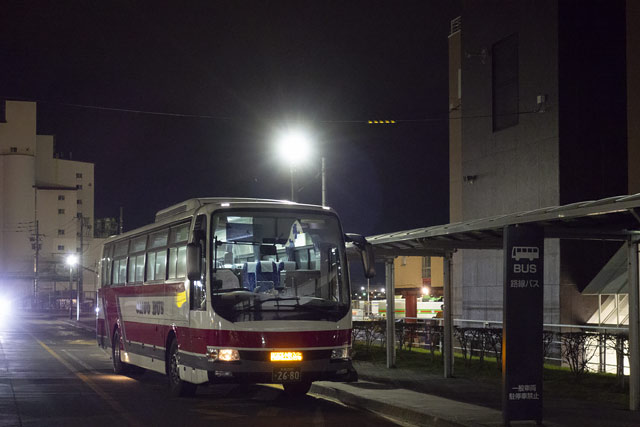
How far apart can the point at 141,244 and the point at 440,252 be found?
6.60 metres

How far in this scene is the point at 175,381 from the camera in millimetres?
16500

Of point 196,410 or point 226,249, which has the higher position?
point 226,249

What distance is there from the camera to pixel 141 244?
19.6 m

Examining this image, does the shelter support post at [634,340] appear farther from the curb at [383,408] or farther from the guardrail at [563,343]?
the guardrail at [563,343]

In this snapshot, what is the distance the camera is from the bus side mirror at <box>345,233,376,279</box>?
1509 cm

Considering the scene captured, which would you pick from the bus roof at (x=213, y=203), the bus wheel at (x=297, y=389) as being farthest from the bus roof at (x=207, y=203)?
the bus wheel at (x=297, y=389)

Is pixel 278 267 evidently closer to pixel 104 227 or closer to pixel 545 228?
pixel 545 228

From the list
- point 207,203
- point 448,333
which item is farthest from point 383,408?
point 448,333

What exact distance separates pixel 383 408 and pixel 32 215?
106 metres

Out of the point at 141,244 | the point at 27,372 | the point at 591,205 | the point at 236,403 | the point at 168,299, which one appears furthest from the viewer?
the point at 27,372

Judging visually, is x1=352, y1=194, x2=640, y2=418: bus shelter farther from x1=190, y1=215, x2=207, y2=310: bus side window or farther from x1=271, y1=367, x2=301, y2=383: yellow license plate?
x1=190, y1=215, x2=207, y2=310: bus side window

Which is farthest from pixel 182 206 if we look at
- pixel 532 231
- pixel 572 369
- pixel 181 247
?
pixel 572 369

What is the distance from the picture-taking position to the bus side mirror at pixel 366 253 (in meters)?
15.1

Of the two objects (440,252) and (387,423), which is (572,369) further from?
(387,423)
